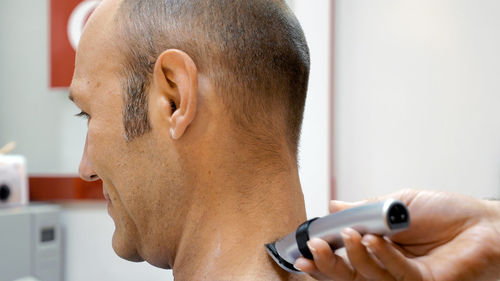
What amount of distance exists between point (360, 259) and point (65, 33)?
2.54m

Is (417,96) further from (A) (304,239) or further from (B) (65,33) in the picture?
(A) (304,239)

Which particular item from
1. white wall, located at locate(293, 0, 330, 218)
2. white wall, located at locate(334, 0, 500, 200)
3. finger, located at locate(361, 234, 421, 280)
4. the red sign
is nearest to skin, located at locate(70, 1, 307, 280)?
finger, located at locate(361, 234, 421, 280)

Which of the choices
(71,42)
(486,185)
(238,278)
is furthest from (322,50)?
(238,278)

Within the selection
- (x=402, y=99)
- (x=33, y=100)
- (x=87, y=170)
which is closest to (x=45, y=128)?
(x=33, y=100)

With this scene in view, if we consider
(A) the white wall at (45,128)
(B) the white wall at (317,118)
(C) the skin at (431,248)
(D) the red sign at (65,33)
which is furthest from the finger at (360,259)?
(D) the red sign at (65,33)

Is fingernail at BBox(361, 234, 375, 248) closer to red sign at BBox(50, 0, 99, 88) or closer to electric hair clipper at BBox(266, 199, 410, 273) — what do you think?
electric hair clipper at BBox(266, 199, 410, 273)

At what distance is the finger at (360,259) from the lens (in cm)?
56

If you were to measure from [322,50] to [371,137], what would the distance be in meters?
0.46

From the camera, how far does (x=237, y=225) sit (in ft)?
2.54

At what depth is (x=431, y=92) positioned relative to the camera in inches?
95.2

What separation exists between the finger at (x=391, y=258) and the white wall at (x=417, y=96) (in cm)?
188

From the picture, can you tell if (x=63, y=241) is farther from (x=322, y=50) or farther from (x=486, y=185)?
(x=486, y=185)

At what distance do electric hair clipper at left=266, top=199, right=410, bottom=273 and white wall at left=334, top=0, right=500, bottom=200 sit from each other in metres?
1.81

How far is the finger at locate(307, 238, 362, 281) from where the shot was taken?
61cm
